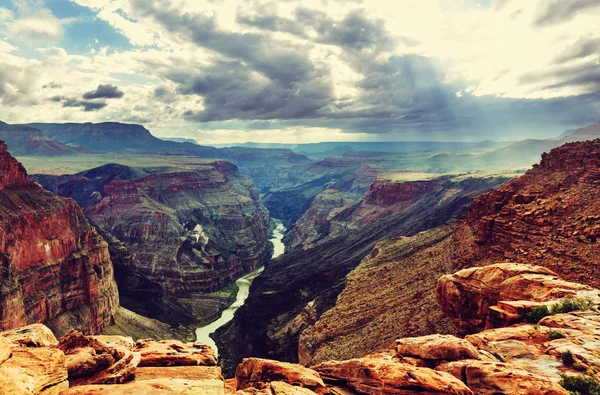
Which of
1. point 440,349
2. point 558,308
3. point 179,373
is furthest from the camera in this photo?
A: point 558,308

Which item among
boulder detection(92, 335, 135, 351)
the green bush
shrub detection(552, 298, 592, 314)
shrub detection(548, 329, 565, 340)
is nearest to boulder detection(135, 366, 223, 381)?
boulder detection(92, 335, 135, 351)

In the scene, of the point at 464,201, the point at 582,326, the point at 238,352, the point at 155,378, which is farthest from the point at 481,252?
the point at 464,201

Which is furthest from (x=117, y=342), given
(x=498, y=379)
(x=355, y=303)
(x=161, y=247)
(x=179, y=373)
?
(x=161, y=247)

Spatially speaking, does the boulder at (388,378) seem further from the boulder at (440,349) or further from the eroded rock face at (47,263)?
the eroded rock face at (47,263)

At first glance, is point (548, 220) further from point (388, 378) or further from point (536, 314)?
point (388, 378)

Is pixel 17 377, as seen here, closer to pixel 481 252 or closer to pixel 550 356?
pixel 550 356

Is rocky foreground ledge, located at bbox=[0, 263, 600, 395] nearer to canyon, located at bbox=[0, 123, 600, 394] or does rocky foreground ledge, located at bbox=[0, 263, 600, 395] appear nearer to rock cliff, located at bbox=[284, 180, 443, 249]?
canyon, located at bbox=[0, 123, 600, 394]
